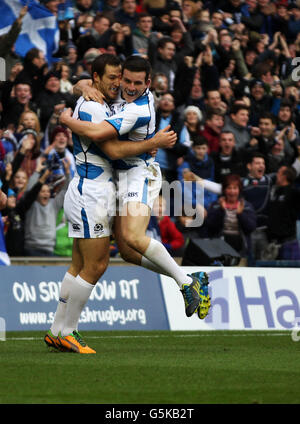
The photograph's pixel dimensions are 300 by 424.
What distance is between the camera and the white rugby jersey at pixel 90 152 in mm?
9250

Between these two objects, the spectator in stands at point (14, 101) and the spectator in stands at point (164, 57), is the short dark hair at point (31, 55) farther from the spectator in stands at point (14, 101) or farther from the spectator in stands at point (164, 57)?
the spectator in stands at point (164, 57)

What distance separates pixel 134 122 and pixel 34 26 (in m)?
8.23

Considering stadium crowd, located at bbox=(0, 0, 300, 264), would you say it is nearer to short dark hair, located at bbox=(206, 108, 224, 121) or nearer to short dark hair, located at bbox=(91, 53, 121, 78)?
short dark hair, located at bbox=(206, 108, 224, 121)

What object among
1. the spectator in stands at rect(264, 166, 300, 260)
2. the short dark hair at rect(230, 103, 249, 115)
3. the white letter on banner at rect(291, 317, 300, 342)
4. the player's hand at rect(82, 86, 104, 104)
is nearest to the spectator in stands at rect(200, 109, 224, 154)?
the short dark hair at rect(230, 103, 249, 115)

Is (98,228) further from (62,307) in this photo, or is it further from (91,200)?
(62,307)

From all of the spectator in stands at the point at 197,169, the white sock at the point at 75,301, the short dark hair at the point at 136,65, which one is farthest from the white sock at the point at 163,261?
the spectator in stands at the point at 197,169

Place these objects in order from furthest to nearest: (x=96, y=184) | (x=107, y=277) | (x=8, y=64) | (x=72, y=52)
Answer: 1. (x=72, y=52)
2. (x=8, y=64)
3. (x=107, y=277)
4. (x=96, y=184)

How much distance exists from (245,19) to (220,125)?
5072 millimetres

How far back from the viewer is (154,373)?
7.53 metres

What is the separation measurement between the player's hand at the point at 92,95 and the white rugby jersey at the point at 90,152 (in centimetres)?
3

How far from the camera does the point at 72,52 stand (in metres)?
17.0

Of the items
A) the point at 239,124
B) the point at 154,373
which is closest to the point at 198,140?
the point at 239,124
